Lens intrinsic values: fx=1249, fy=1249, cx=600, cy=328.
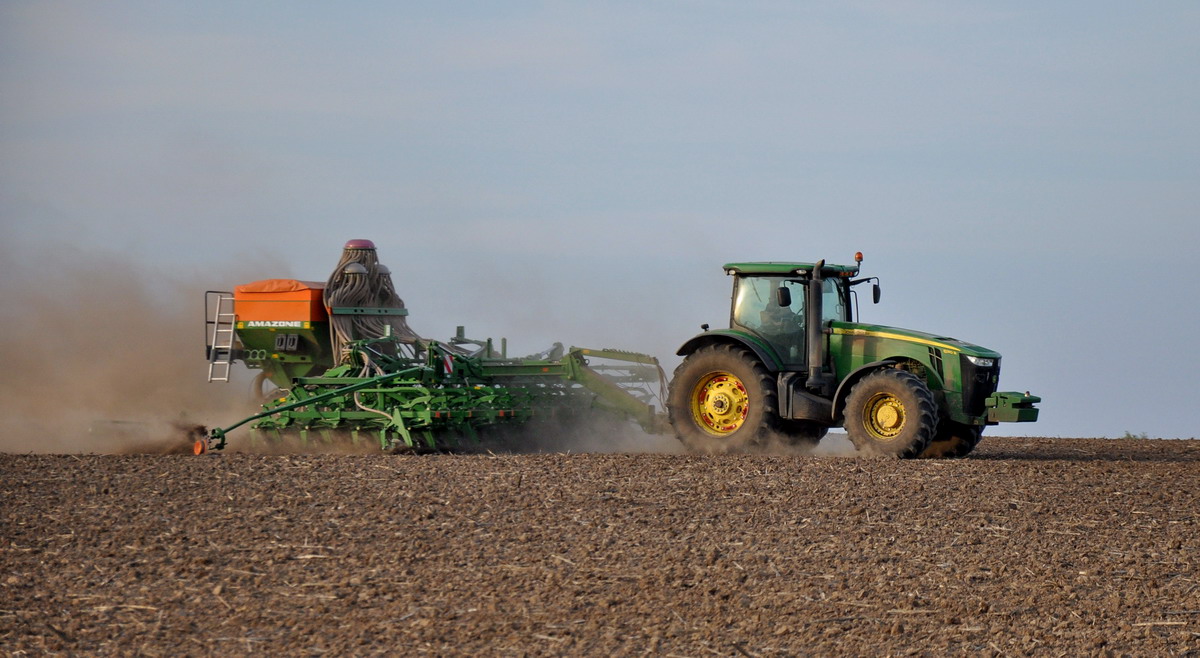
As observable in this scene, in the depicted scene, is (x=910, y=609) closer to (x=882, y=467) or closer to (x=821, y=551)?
(x=821, y=551)

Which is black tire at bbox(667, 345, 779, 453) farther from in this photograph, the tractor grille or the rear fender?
the tractor grille

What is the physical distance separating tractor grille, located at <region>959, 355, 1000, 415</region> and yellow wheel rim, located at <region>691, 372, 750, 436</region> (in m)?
2.34

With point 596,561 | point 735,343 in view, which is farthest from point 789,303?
point 596,561

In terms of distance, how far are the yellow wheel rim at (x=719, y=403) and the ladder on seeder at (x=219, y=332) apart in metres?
6.63

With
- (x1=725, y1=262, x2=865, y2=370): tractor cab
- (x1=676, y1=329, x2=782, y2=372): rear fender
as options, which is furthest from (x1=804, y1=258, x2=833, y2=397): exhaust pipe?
(x1=676, y1=329, x2=782, y2=372): rear fender

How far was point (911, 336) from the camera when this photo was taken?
13539 millimetres

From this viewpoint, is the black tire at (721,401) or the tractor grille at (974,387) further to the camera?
the black tire at (721,401)

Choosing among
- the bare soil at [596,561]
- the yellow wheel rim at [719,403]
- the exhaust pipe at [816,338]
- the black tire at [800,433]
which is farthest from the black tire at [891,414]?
the yellow wheel rim at [719,403]

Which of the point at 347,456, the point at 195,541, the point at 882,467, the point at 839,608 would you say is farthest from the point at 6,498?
the point at 882,467

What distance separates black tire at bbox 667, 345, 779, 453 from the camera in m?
13.7

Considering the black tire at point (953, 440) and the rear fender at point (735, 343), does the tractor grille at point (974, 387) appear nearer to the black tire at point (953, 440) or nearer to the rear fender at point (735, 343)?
the black tire at point (953, 440)

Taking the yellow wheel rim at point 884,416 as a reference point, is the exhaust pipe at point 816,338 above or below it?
above

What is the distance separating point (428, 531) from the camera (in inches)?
342

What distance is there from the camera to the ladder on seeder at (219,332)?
17.0 metres
